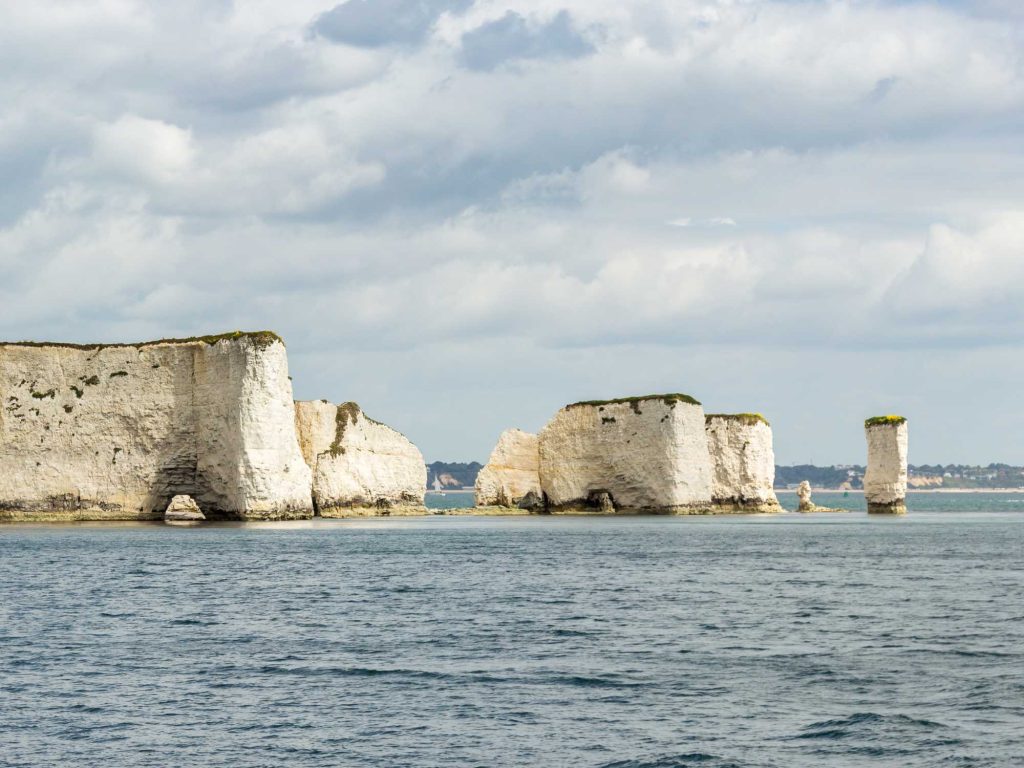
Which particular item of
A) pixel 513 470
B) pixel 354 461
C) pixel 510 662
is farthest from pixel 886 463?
pixel 510 662

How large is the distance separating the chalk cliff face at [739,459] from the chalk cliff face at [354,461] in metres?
24.9

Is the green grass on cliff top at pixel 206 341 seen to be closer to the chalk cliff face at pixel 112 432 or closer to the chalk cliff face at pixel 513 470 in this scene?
the chalk cliff face at pixel 112 432

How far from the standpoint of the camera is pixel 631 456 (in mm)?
99438

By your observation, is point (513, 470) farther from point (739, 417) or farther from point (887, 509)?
point (887, 509)

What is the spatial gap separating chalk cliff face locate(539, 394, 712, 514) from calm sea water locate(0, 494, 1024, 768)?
4815cm

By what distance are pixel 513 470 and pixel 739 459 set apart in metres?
19.0

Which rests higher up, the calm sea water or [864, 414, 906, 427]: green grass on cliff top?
[864, 414, 906, 427]: green grass on cliff top

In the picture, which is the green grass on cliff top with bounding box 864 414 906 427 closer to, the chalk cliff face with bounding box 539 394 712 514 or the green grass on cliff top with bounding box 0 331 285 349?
the chalk cliff face with bounding box 539 394 712 514

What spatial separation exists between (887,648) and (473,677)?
8893mm

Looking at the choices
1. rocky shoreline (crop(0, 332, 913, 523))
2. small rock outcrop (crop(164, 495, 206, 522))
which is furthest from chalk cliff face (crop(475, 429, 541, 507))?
small rock outcrop (crop(164, 495, 206, 522))

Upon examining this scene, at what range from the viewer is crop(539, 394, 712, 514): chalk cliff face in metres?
98.3

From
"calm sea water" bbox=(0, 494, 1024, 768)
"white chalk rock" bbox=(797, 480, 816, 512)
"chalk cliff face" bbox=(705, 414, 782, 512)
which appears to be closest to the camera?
"calm sea water" bbox=(0, 494, 1024, 768)

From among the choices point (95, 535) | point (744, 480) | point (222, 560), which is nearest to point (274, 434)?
point (95, 535)

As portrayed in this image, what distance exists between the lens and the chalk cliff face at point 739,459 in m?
110
